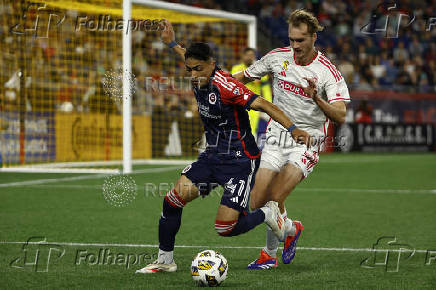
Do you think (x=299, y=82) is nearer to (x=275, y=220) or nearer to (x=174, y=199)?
(x=275, y=220)

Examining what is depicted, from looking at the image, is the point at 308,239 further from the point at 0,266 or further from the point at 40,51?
the point at 40,51

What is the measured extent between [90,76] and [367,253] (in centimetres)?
1164

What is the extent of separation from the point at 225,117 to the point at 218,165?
0.39m

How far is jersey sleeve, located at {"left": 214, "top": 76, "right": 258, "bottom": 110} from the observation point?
231 inches

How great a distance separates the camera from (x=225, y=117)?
6137 millimetres

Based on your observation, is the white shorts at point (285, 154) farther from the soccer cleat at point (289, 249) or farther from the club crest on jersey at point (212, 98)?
the club crest on jersey at point (212, 98)

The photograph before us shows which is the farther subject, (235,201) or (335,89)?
(335,89)

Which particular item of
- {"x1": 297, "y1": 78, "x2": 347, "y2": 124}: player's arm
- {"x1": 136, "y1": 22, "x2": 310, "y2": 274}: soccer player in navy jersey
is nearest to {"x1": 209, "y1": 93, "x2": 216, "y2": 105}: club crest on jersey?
{"x1": 136, "y1": 22, "x2": 310, "y2": 274}: soccer player in navy jersey

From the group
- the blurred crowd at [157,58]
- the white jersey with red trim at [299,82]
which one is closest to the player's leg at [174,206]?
the white jersey with red trim at [299,82]

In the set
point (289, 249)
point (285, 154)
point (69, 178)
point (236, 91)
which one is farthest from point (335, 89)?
point (69, 178)

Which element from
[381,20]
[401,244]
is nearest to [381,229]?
[401,244]

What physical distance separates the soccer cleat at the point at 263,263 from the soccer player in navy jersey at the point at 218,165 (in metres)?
0.42

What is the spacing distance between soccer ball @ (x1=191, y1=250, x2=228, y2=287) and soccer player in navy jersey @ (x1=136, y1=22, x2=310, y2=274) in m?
0.45

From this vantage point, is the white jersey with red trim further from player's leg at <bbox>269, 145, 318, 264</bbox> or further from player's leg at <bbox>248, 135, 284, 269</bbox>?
player's leg at <bbox>248, 135, 284, 269</bbox>
